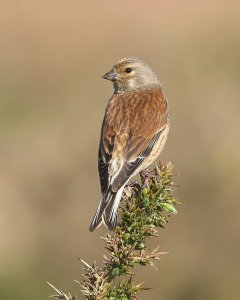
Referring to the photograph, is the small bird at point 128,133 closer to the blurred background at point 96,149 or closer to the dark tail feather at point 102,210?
the dark tail feather at point 102,210

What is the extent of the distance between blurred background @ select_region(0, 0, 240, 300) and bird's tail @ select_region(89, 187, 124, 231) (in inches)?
65.9

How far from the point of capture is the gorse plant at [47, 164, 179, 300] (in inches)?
107

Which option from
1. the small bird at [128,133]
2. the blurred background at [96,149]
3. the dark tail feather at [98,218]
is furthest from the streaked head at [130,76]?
the dark tail feather at [98,218]

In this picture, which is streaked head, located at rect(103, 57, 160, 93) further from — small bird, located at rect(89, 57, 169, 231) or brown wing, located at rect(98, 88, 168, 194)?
brown wing, located at rect(98, 88, 168, 194)

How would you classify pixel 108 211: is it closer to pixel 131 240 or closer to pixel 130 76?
pixel 131 240

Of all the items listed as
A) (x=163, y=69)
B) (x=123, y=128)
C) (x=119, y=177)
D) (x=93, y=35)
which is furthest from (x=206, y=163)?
(x=93, y=35)

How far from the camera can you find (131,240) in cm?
301

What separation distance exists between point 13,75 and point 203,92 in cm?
325

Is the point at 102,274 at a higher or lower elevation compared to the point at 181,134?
lower

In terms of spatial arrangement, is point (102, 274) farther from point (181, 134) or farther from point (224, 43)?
point (224, 43)

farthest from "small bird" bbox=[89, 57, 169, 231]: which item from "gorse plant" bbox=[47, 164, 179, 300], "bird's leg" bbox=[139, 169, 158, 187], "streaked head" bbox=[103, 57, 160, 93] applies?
"gorse plant" bbox=[47, 164, 179, 300]

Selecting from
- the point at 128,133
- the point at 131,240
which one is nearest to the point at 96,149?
the point at 128,133

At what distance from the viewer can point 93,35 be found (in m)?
13.5

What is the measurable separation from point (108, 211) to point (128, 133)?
969 millimetres
